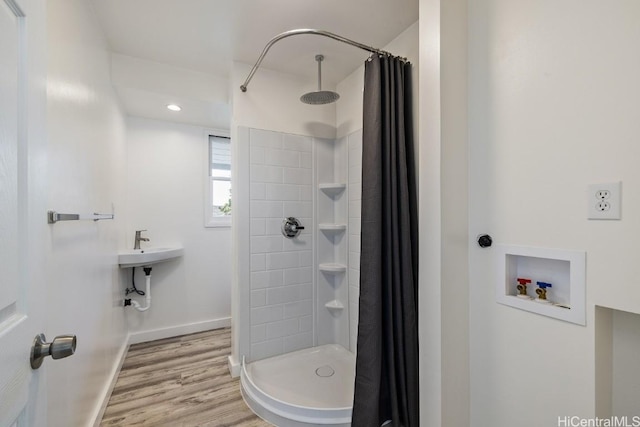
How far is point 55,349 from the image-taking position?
64cm

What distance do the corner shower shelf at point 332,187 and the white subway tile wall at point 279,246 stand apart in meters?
0.12

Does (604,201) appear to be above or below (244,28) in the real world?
below

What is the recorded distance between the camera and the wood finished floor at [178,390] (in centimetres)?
172

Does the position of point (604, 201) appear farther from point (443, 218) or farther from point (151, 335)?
point (151, 335)

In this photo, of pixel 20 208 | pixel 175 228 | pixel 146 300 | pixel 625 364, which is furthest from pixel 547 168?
pixel 146 300

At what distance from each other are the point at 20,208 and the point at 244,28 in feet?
5.66

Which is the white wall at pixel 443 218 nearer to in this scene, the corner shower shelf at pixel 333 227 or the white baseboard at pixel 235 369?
the corner shower shelf at pixel 333 227

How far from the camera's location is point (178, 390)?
2.01m

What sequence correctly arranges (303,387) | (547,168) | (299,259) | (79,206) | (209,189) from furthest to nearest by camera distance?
(209,189)
(299,259)
(303,387)
(79,206)
(547,168)

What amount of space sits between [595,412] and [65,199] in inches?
83.6

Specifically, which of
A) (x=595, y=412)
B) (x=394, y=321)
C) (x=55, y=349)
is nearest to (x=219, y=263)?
(x=394, y=321)

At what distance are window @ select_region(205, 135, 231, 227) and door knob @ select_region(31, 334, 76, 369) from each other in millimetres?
2580

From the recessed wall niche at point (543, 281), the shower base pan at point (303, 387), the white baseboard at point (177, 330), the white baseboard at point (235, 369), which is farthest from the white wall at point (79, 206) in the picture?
the recessed wall niche at point (543, 281)

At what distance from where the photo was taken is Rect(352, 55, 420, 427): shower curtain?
1464 mm
